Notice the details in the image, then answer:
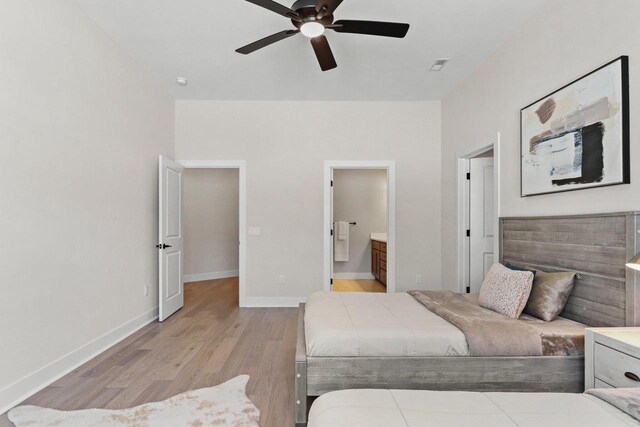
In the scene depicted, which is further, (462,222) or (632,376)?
(462,222)

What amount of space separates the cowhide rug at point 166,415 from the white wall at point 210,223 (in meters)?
4.73

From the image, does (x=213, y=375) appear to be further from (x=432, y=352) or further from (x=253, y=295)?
(x=253, y=295)

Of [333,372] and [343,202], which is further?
[343,202]

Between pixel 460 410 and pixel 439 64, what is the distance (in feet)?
11.3

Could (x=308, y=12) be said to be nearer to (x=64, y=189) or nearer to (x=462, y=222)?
(x=64, y=189)

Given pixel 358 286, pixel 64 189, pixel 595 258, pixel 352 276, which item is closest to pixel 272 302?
pixel 358 286

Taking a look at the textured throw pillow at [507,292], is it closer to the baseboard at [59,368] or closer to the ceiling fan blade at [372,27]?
the ceiling fan blade at [372,27]

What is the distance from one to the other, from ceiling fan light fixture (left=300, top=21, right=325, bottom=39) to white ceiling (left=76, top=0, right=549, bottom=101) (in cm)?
35

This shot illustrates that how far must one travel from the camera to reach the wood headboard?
1.87m

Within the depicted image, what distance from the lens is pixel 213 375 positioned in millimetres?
2547

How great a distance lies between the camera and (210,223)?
701 centimetres

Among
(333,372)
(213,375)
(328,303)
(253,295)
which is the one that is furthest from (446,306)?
(253,295)

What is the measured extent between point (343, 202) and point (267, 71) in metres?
3.49

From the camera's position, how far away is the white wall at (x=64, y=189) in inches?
83.6
